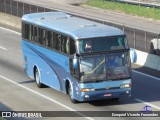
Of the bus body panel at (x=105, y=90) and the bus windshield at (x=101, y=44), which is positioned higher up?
the bus windshield at (x=101, y=44)

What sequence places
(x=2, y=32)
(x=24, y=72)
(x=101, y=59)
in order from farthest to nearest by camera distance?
(x=2, y=32) → (x=24, y=72) → (x=101, y=59)

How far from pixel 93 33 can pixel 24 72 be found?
26.7 feet

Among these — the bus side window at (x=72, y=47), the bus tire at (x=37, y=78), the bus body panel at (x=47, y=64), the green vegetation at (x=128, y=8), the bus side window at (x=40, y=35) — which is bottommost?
the green vegetation at (x=128, y=8)

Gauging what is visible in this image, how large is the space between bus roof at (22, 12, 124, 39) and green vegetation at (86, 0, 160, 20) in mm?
34230

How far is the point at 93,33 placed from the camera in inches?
932

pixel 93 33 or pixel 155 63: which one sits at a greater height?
pixel 93 33

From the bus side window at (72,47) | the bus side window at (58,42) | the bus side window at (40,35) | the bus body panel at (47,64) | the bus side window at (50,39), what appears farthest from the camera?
the bus side window at (40,35)

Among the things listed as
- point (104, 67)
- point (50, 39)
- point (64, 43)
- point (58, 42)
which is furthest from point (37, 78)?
point (104, 67)

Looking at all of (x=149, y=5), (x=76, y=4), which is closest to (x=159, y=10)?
(x=149, y=5)

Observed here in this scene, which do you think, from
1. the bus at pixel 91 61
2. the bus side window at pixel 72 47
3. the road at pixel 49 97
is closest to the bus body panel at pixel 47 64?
the bus at pixel 91 61

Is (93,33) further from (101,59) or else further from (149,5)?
(149,5)

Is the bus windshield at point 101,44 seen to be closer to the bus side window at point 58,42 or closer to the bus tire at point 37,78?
the bus side window at point 58,42

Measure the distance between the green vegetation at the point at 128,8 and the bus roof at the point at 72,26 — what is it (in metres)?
34.2

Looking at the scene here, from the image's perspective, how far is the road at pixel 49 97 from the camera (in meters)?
23.7
